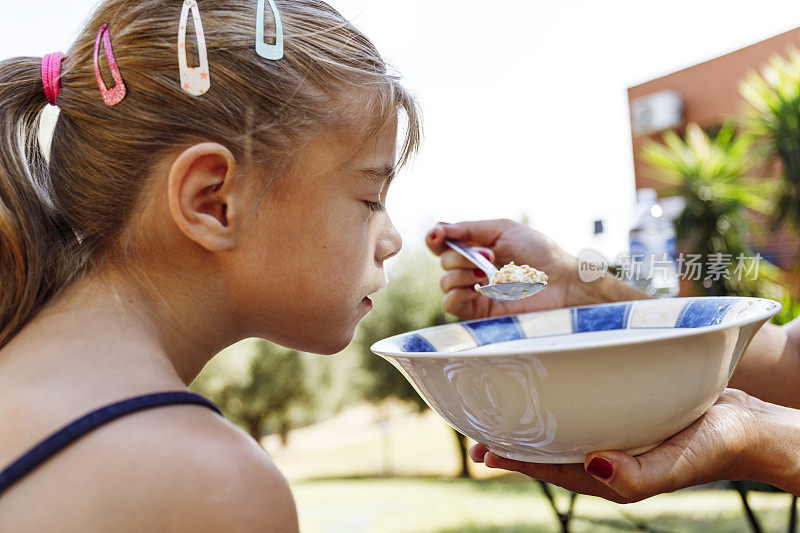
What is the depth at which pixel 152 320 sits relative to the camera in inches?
35.5

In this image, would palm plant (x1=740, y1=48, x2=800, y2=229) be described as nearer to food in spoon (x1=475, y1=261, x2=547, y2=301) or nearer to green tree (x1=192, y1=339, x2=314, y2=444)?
food in spoon (x1=475, y1=261, x2=547, y2=301)

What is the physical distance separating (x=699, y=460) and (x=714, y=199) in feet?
20.9

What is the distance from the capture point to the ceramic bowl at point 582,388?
0.78 meters

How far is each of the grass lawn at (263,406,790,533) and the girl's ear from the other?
211 centimetres

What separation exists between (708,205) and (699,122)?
5.36 meters

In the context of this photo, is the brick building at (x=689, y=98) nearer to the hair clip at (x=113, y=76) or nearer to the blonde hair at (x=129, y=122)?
the blonde hair at (x=129, y=122)

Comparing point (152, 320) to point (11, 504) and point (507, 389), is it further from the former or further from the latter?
point (507, 389)

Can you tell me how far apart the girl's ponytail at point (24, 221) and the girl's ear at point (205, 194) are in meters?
0.19

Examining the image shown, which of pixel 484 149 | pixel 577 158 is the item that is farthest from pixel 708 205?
pixel 484 149

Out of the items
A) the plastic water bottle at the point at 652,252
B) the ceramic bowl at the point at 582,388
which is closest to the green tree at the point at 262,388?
the plastic water bottle at the point at 652,252

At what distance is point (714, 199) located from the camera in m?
6.59

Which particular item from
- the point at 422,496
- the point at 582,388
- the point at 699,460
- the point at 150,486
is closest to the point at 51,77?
the point at 150,486

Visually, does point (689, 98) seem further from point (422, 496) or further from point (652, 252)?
point (422, 496)

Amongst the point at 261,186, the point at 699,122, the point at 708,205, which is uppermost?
the point at 699,122
